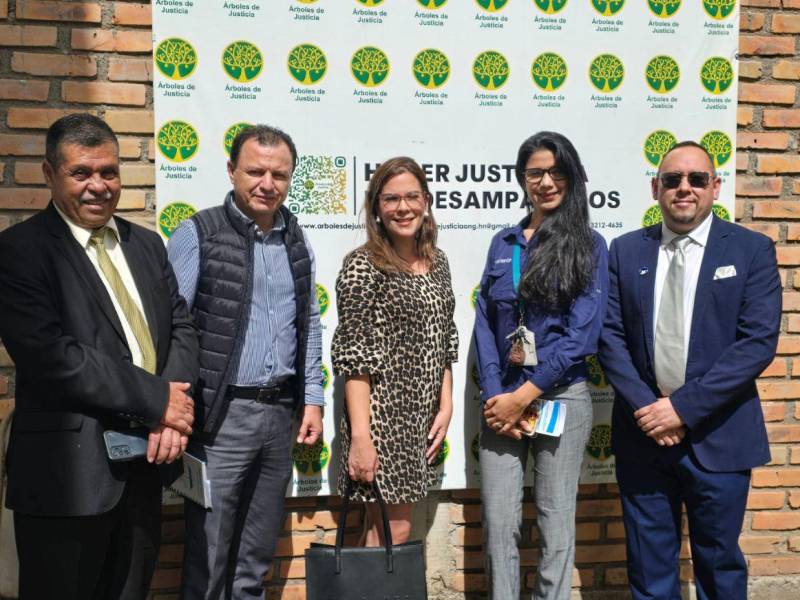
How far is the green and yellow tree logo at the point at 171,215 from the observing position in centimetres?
340

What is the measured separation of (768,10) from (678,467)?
7.65 feet

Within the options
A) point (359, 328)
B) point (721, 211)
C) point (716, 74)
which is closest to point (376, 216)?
point (359, 328)

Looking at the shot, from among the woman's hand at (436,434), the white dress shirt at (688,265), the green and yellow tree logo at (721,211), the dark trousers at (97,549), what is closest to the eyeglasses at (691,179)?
the white dress shirt at (688,265)

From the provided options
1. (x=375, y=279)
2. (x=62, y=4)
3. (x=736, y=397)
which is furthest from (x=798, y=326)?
(x=62, y=4)


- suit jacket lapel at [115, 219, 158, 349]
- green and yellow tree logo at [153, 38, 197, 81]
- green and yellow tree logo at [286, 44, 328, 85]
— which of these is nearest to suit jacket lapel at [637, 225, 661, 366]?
green and yellow tree logo at [286, 44, 328, 85]

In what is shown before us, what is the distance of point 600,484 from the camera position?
385 cm

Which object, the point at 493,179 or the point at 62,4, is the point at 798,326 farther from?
the point at 62,4

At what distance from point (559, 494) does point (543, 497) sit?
0.22 feet

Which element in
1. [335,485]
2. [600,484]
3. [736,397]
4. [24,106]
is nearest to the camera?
[736,397]

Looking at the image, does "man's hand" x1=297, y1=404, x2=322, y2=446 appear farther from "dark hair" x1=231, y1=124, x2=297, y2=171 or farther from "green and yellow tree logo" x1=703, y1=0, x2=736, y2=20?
"green and yellow tree logo" x1=703, y1=0, x2=736, y2=20

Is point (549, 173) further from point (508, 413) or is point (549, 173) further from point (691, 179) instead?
point (508, 413)

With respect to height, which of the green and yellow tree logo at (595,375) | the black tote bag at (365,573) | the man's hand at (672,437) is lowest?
the black tote bag at (365,573)

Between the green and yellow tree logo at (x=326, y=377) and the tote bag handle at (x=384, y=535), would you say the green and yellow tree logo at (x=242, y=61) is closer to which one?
the green and yellow tree logo at (x=326, y=377)

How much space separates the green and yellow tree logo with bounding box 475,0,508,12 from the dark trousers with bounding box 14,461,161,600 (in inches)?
98.9
